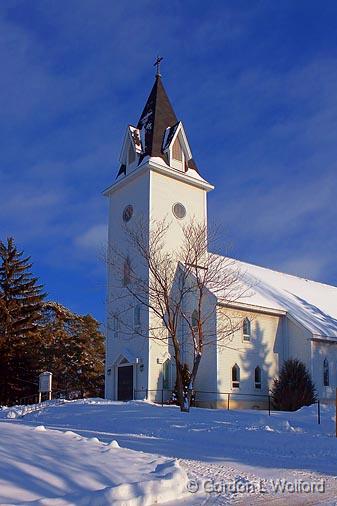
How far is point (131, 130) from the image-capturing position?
122 feet

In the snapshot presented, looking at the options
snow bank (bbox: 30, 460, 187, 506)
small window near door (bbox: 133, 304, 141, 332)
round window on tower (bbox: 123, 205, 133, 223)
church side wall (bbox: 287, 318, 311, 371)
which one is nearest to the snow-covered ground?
snow bank (bbox: 30, 460, 187, 506)

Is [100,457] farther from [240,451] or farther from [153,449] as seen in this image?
[240,451]

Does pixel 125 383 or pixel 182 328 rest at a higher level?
pixel 182 328

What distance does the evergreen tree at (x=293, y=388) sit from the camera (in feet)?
96.9

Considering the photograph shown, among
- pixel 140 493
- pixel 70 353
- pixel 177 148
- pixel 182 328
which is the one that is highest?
pixel 177 148

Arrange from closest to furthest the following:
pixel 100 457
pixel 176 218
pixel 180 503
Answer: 1. pixel 180 503
2. pixel 100 457
3. pixel 176 218

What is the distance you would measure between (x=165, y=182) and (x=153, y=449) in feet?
78.9

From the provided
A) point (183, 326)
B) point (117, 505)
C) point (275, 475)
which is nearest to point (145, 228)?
point (183, 326)

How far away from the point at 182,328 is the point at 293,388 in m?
6.61

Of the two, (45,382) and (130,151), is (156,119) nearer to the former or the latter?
(130,151)

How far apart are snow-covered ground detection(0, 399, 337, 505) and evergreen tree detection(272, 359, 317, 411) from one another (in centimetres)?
1333

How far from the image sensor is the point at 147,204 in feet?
110

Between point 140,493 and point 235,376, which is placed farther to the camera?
point 235,376

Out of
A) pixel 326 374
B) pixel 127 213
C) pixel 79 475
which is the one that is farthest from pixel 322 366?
pixel 79 475
